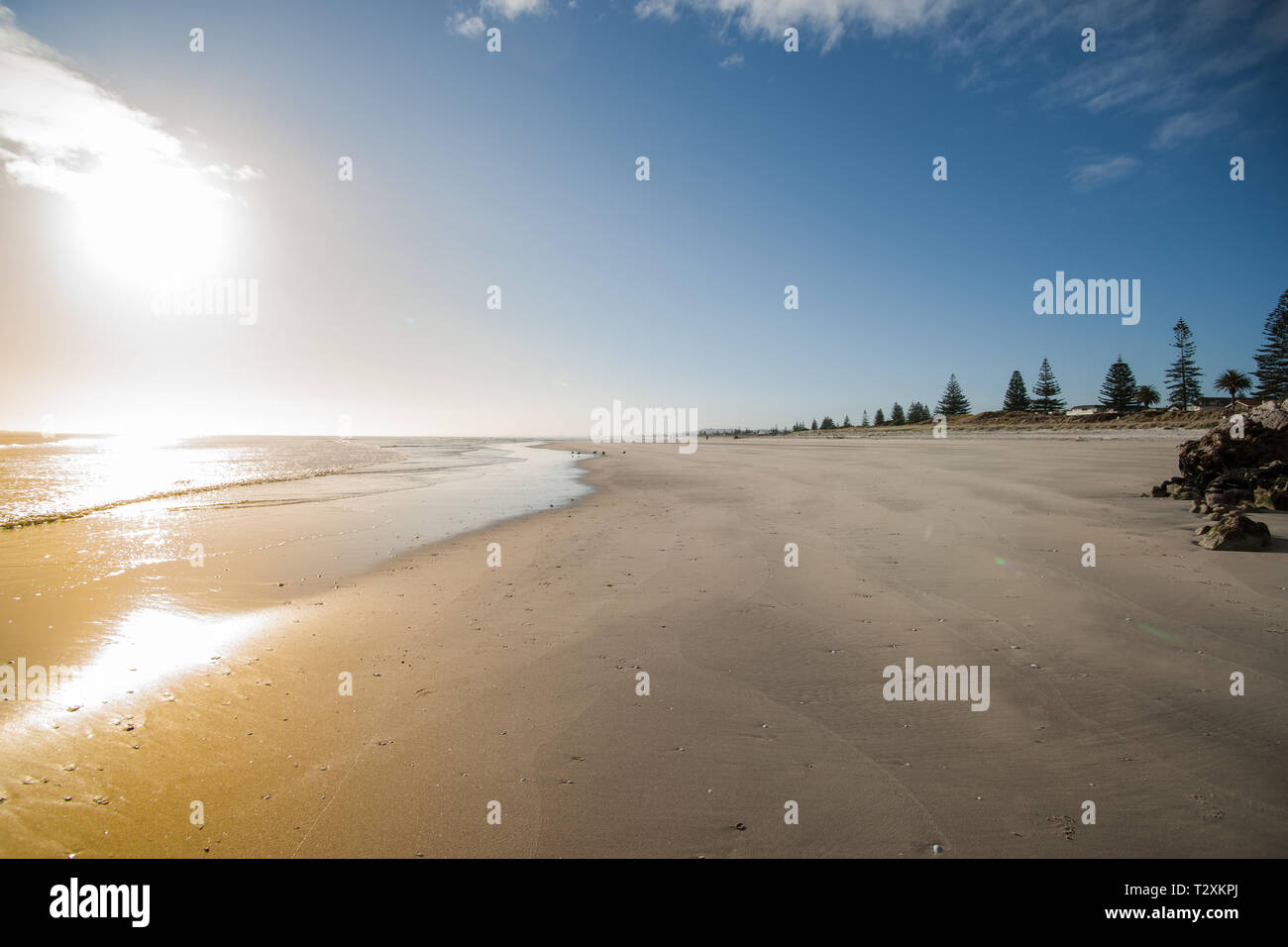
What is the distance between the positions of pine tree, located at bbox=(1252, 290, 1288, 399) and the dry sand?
8448 centimetres

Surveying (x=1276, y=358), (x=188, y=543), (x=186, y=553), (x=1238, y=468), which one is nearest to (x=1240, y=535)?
(x=1238, y=468)

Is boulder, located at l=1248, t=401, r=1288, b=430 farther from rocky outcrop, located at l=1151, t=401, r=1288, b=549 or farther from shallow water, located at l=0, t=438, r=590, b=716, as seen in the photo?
shallow water, located at l=0, t=438, r=590, b=716

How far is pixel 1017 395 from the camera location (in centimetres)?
9012

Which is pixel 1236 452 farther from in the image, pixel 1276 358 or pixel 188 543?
pixel 1276 358

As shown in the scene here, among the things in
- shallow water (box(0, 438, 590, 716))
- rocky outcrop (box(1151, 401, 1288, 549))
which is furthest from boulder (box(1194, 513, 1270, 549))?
shallow water (box(0, 438, 590, 716))

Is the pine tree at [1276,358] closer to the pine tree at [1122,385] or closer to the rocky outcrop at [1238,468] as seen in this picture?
the pine tree at [1122,385]

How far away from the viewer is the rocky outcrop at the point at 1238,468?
11.4m

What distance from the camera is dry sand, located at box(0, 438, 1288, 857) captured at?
3.31 m

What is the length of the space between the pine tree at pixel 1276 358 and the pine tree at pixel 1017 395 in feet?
95.5

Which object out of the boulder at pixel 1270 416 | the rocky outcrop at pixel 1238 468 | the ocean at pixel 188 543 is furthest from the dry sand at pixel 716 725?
the boulder at pixel 1270 416

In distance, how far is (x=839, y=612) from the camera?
693 cm

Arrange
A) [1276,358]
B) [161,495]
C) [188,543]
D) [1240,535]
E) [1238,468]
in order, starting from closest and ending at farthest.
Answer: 1. [1240,535]
2. [188,543]
3. [1238,468]
4. [161,495]
5. [1276,358]

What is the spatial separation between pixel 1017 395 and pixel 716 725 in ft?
365
